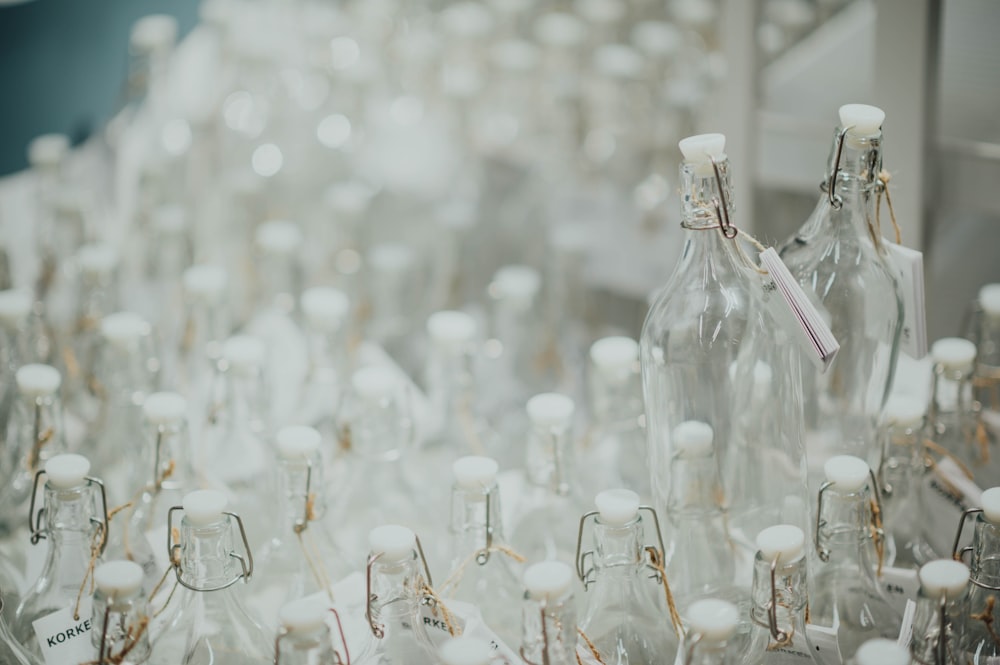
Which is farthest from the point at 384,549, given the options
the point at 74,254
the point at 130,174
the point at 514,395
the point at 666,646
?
the point at 130,174

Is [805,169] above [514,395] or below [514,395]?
above

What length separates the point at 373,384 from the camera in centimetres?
115

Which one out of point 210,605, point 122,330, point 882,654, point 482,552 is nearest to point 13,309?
point 122,330

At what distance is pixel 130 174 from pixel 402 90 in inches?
19.3

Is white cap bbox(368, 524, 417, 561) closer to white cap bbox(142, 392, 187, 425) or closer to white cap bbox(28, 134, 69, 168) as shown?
white cap bbox(142, 392, 187, 425)

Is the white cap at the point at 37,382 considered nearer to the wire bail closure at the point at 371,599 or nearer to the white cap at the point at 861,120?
the wire bail closure at the point at 371,599

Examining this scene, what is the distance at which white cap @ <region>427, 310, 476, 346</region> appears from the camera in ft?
4.20

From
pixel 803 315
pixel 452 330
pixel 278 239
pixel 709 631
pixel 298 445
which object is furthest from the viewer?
pixel 278 239

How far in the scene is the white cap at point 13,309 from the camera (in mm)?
1352

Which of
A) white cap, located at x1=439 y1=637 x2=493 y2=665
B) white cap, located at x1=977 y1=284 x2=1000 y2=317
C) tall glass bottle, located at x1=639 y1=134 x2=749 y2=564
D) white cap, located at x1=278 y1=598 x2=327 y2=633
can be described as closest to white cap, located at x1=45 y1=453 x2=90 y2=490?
white cap, located at x1=278 y1=598 x2=327 y2=633

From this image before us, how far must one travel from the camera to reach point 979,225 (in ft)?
5.16

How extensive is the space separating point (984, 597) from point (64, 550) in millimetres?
757

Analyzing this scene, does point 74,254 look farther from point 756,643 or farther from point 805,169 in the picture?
point 756,643

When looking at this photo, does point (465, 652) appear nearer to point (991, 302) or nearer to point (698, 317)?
point (698, 317)
